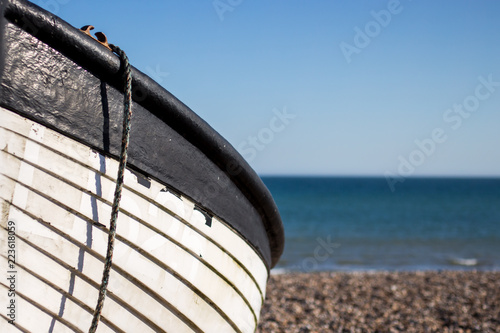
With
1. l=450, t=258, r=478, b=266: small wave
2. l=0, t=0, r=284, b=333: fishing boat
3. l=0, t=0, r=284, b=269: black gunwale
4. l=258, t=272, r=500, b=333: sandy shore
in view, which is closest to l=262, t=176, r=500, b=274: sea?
l=450, t=258, r=478, b=266: small wave

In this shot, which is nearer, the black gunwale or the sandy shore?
the black gunwale

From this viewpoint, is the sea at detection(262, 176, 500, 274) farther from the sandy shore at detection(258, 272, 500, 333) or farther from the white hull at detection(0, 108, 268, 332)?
the white hull at detection(0, 108, 268, 332)

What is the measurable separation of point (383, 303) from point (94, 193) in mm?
7111

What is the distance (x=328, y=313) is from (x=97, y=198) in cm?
600

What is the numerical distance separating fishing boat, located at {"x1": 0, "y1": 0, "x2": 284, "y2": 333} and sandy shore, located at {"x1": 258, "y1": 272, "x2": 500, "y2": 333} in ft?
14.5

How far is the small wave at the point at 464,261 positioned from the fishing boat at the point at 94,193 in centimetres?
1441

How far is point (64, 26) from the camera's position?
2.00m

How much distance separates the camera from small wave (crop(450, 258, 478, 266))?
14.7m

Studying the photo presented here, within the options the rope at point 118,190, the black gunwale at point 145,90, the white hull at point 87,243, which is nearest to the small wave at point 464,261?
the black gunwale at point 145,90

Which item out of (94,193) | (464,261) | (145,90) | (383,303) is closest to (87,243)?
(94,193)

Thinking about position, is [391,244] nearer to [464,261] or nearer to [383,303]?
[464,261]

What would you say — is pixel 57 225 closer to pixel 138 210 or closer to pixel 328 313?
pixel 138 210

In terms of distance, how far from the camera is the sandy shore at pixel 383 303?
255 inches

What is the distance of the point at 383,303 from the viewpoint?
802 cm
